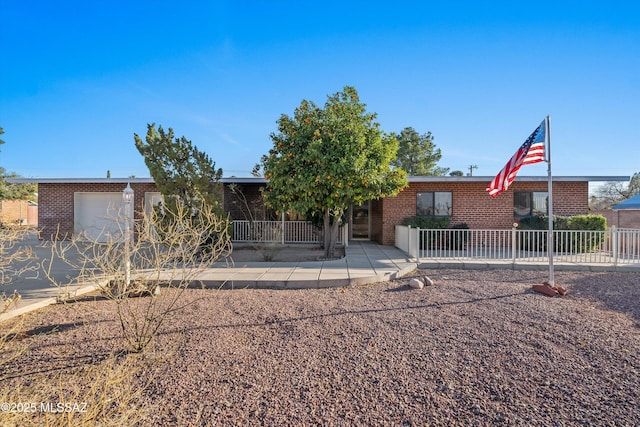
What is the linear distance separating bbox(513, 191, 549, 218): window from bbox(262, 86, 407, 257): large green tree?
6.29m

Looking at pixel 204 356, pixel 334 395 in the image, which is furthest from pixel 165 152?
pixel 334 395

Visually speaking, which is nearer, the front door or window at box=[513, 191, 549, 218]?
window at box=[513, 191, 549, 218]

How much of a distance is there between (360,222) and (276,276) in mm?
8960

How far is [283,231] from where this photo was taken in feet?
41.9

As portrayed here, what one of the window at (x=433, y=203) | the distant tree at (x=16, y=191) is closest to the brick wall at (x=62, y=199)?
the window at (x=433, y=203)

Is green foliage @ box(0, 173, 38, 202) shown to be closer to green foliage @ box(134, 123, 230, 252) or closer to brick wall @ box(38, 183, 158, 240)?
brick wall @ box(38, 183, 158, 240)

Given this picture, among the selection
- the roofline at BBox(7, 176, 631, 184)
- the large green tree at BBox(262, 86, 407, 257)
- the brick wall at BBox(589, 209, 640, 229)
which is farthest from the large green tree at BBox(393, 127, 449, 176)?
the large green tree at BBox(262, 86, 407, 257)

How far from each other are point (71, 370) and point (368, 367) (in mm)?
2801

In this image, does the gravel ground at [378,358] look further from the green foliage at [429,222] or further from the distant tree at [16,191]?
the distant tree at [16,191]

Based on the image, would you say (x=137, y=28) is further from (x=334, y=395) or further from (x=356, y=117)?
(x=334, y=395)

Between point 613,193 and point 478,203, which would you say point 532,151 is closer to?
point 478,203

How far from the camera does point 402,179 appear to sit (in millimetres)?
8930

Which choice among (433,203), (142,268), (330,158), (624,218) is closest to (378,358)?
(142,268)

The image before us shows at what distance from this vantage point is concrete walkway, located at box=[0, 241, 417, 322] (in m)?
5.34
